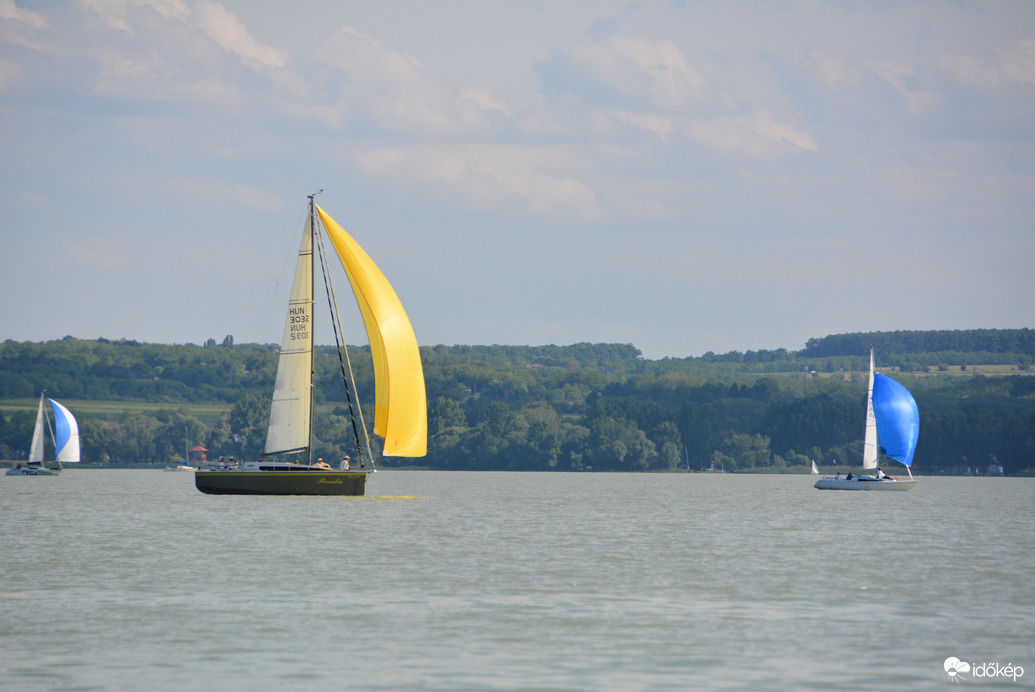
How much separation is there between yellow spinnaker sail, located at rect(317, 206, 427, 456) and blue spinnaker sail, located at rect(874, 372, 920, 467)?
44.3 metres

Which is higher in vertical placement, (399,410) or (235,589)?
(399,410)

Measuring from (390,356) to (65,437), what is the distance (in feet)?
251

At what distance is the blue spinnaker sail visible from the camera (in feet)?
290

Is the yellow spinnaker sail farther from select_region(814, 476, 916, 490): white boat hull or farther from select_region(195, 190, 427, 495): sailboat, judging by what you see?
select_region(814, 476, 916, 490): white boat hull

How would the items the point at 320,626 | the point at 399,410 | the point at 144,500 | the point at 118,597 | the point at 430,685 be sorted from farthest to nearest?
the point at 144,500 < the point at 399,410 < the point at 118,597 < the point at 320,626 < the point at 430,685

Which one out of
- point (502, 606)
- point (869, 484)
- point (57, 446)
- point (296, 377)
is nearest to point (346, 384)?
point (296, 377)

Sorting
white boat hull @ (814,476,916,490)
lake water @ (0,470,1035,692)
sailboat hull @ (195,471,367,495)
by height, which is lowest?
white boat hull @ (814,476,916,490)

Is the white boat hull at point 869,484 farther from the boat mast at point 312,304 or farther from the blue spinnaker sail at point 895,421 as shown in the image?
the boat mast at point 312,304

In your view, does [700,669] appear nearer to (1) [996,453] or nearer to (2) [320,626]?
(2) [320,626]

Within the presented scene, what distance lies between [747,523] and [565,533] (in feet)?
36.3

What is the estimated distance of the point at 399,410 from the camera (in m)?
52.7

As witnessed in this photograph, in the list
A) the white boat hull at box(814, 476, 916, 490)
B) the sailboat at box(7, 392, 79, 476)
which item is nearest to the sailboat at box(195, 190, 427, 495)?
the white boat hull at box(814, 476, 916, 490)

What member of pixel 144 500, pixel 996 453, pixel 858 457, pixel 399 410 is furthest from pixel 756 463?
pixel 399 410

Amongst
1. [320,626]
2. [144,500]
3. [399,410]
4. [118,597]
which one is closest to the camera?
[320,626]
